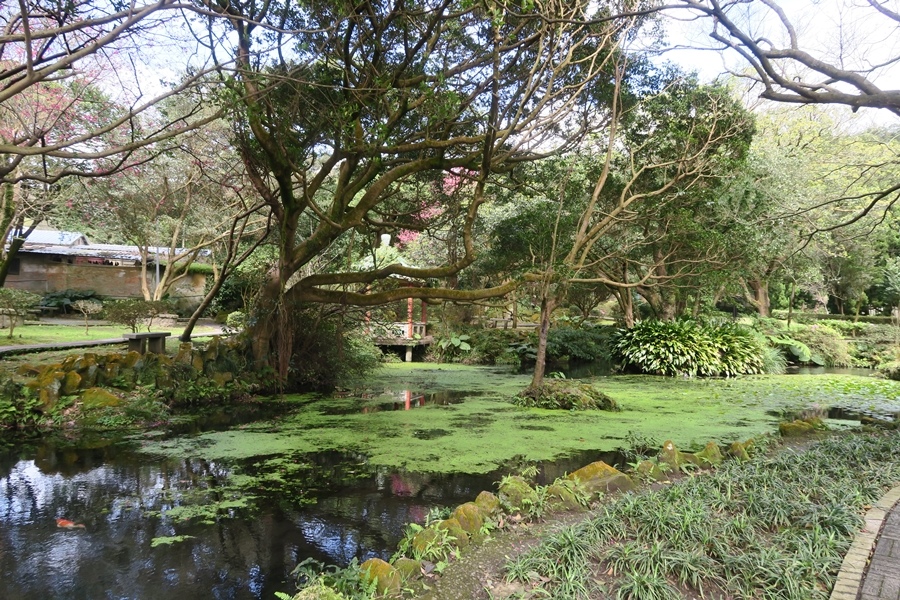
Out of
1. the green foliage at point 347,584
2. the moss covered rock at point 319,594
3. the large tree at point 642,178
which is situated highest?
the large tree at point 642,178

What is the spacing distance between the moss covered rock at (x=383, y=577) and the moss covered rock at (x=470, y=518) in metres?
0.68

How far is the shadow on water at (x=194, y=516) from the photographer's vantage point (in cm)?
311

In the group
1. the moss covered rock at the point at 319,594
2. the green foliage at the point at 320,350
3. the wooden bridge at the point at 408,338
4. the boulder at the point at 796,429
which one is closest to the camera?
the moss covered rock at the point at 319,594

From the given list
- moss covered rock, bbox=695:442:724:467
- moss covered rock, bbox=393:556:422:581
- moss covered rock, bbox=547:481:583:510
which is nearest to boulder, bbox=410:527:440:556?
moss covered rock, bbox=393:556:422:581

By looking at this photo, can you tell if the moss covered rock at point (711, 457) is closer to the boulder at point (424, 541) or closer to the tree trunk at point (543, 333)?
the boulder at point (424, 541)

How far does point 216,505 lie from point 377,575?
2084 mm

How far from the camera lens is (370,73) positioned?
22.1 feet

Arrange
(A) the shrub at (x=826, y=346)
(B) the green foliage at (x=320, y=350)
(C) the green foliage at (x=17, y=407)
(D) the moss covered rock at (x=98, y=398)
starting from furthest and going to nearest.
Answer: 1. (A) the shrub at (x=826, y=346)
2. (B) the green foliage at (x=320, y=350)
3. (D) the moss covered rock at (x=98, y=398)
4. (C) the green foliage at (x=17, y=407)

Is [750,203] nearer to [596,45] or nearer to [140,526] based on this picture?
[596,45]

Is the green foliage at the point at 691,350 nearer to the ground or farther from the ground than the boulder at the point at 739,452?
farther from the ground

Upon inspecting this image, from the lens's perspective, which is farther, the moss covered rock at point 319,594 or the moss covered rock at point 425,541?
the moss covered rock at point 425,541

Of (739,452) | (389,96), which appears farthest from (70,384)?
(739,452)

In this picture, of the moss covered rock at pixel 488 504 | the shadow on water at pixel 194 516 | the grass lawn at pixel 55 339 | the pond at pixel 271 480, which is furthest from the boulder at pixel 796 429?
the grass lawn at pixel 55 339

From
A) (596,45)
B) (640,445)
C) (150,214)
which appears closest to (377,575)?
(640,445)
